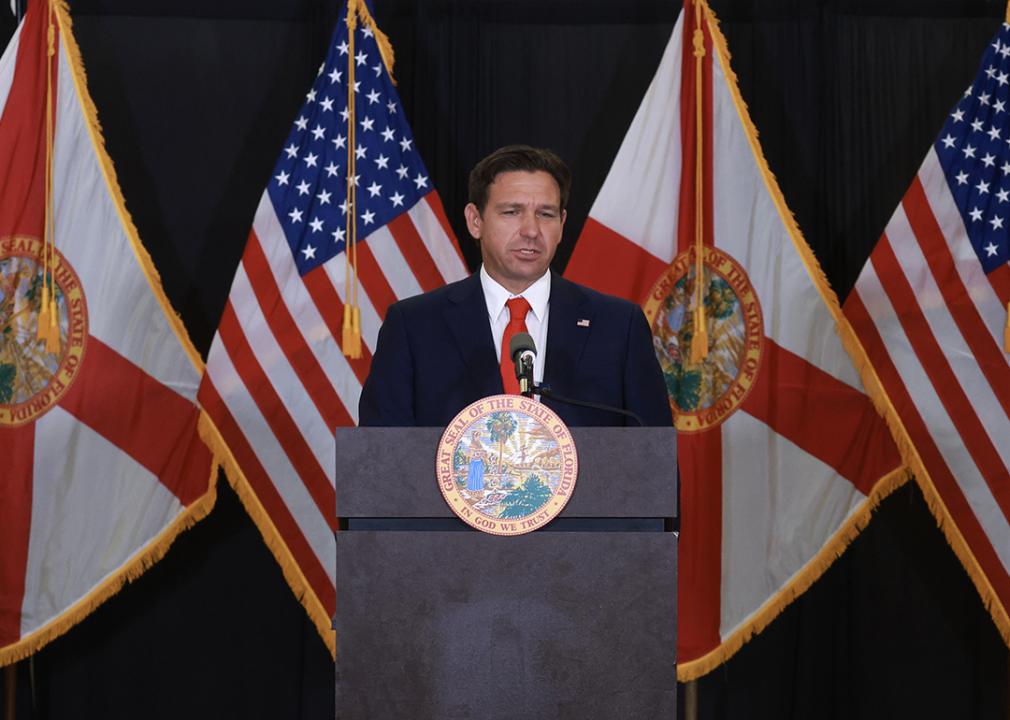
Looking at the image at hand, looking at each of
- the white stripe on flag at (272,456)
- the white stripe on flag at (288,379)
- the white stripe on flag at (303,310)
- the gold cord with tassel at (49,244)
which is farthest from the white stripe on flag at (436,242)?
the gold cord with tassel at (49,244)

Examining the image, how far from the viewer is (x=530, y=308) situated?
2.50 meters

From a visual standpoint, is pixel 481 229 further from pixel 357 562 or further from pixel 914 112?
pixel 914 112

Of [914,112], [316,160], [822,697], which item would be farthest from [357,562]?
[914,112]

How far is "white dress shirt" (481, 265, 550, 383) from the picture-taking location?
2.51m

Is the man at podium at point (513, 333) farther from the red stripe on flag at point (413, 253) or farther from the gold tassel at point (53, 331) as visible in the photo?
the gold tassel at point (53, 331)

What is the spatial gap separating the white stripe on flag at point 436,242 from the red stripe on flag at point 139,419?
0.97 meters

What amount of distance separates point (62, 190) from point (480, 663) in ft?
9.88

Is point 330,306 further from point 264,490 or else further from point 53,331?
point 53,331

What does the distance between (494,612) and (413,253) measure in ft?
8.41

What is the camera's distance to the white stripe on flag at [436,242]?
14.0ft

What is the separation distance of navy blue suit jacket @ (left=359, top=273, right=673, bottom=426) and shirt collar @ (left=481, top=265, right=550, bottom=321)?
2 centimetres

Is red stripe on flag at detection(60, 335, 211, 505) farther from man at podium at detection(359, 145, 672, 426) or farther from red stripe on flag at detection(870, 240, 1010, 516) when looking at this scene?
red stripe on flag at detection(870, 240, 1010, 516)

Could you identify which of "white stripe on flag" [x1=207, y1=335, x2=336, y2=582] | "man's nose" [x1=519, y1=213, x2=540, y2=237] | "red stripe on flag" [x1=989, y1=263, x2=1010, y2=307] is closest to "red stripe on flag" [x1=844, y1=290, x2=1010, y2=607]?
"red stripe on flag" [x1=989, y1=263, x2=1010, y2=307]

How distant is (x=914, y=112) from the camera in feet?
15.5
